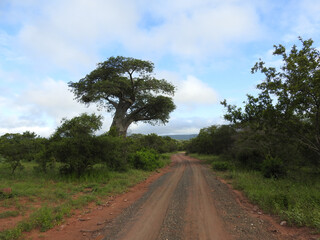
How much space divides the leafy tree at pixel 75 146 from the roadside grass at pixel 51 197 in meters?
0.68

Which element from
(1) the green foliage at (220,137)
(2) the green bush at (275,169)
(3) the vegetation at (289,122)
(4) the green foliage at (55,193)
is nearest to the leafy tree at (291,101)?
(3) the vegetation at (289,122)

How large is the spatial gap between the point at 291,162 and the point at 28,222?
1779 cm

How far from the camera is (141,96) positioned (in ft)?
66.2

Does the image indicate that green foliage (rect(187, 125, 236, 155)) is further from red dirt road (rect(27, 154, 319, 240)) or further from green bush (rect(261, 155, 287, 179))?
red dirt road (rect(27, 154, 319, 240))

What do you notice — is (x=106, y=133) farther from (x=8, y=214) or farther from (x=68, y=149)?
(x=8, y=214)

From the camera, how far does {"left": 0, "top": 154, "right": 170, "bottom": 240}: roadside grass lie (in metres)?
4.65

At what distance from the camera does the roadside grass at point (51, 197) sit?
4646 millimetres

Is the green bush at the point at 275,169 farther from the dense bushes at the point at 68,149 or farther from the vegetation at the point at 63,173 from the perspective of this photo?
the dense bushes at the point at 68,149

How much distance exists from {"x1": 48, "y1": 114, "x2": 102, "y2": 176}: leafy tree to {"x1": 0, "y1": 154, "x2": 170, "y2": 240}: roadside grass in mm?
677

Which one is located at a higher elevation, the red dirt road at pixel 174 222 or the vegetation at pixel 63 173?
the vegetation at pixel 63 173

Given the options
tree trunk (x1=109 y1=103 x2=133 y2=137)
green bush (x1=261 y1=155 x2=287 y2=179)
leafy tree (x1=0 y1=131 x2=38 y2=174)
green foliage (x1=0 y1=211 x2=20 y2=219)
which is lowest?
green bush (x1=261 y1=155 x2=287 y2=179)

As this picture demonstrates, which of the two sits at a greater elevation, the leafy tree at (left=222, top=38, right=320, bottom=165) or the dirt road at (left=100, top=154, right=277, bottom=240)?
the leafy tree at (left=222, top=38, right=320, bottom=165)

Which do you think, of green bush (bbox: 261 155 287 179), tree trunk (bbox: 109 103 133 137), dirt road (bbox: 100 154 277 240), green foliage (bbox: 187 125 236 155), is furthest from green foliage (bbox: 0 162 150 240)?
green foliage (bbox: 187 125 236 155)

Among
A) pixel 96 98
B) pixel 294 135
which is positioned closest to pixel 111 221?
pixel 294 135
